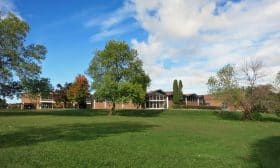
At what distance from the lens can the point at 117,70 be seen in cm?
7356

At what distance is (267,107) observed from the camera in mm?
60938

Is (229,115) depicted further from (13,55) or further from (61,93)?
(61,93)

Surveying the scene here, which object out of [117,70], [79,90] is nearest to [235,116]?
[117,70]

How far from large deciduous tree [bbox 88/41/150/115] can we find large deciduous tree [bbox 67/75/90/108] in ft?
131

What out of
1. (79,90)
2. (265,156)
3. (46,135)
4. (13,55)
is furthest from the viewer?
(79,90)

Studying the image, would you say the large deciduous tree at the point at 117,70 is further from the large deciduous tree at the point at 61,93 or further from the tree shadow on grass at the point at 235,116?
the large deciduous tree at the point at 61,93

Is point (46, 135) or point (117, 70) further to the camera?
point (117, 70)

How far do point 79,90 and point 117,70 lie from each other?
4113 cm

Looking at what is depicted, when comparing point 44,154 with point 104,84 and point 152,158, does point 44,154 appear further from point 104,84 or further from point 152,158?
point 104,84

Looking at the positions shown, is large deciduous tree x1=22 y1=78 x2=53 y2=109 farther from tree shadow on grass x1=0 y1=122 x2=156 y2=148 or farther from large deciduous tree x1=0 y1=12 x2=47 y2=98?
tree shadow on grass x1=0 y1=122 x2=156 y2=148

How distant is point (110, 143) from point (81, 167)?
7704mm

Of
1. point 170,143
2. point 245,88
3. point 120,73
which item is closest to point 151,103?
point 120,73

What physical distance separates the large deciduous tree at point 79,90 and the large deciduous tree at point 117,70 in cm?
3983

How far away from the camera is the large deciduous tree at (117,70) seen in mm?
71625
